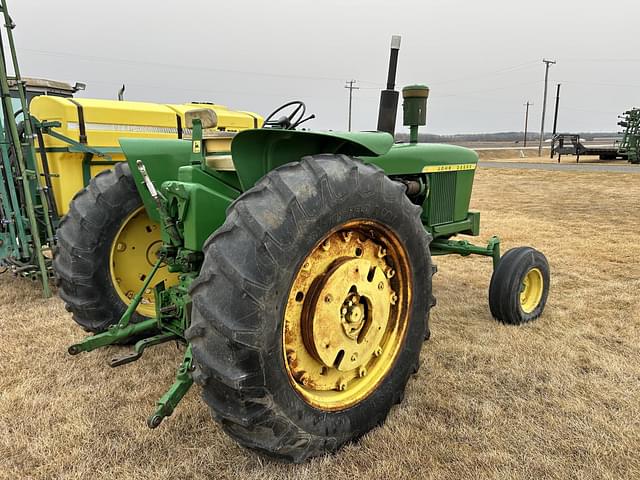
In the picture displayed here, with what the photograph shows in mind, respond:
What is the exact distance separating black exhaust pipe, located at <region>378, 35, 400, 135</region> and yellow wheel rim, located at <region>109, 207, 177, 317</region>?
1827 millimetres

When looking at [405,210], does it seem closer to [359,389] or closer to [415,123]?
[359,389]

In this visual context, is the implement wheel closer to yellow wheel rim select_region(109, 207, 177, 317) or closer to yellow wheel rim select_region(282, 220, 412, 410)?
yellow wheel rim select_region(109, 207, 177, 317)

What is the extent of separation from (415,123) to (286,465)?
2612 millimetres

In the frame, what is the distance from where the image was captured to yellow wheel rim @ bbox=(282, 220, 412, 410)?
1992 millimetres

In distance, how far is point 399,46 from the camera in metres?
3.65

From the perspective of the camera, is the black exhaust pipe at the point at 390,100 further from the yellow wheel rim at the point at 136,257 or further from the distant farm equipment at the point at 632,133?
the distant farm equipment at the point at 632,133

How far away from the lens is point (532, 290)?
12.6 ft

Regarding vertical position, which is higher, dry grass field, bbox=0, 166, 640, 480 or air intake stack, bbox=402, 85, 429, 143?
air intake stack, bbox=402, 85, 429, 143

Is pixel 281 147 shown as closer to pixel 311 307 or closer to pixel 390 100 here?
pixel 311 307

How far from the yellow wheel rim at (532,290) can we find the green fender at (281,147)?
213cm

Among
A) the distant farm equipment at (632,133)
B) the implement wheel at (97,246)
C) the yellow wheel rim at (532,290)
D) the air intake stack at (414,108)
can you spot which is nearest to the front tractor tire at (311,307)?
the implement wheel at (97,246)

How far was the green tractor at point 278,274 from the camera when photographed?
169 cm

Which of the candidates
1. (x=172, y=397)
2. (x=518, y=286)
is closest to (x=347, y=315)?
(x=172, y=397)

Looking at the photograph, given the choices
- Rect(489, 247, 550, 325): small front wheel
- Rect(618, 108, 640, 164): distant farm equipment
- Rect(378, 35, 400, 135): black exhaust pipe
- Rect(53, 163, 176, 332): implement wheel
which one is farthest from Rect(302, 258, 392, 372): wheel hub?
Rect(618, 108, 640, 164): distant farm equipment
